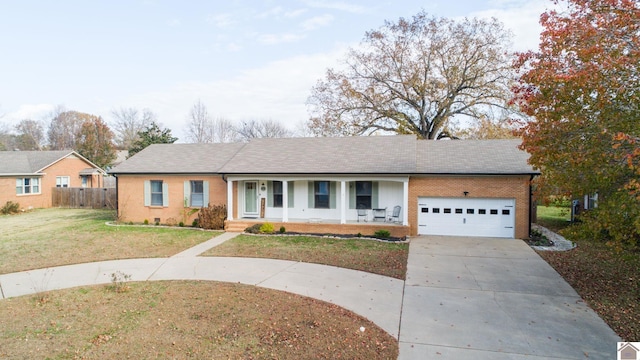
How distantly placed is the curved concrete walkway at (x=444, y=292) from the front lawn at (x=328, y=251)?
489 millimetres

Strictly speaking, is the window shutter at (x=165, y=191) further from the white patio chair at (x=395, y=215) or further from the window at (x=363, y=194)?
the white patio chair at (x=395, y=215)

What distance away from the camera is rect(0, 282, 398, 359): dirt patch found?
5320 millimetres

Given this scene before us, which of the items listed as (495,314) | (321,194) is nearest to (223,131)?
(321,194)

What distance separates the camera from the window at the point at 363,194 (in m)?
17.1

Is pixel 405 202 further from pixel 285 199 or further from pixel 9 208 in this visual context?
pixel 9 208

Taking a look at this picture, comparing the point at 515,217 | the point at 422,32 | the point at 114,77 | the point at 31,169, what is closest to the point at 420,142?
the point at 515,217

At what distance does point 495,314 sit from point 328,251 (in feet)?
20.4

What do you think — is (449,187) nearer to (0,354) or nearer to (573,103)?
(573,103)

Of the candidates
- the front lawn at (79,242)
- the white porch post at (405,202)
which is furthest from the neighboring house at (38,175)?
the white porch post at (405,202)

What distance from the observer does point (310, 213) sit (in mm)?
17734

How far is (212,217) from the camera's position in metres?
17.2

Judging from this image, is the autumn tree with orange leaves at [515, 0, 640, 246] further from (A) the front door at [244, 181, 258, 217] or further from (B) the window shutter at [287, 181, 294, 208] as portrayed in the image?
(A) the front door at [244, 181, 258, 217]

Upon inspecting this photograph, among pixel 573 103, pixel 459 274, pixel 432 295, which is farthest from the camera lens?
pixel 459 274

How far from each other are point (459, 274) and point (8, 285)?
11.4m
